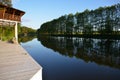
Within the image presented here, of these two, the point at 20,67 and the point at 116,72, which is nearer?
the point at 20,67

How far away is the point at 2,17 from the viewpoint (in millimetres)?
25078

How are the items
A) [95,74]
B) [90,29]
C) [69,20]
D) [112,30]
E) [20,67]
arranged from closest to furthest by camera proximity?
1. [20,67]
2. [95,74]
3. [112,30]
4. [90,29]
5. [69,20]

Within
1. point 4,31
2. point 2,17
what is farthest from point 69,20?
point 2,17

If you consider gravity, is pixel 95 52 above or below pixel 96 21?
below

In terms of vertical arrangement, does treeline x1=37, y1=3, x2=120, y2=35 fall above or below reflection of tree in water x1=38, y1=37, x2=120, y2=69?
above

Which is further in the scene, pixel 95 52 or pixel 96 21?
pixel 96 21

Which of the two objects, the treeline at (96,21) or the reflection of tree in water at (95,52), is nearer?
the reflection of tree in water at (95,52)

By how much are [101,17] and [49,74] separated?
65.4m

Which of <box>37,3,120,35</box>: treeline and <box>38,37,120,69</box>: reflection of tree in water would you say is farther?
<box>37,3,120,35</box>: treeline

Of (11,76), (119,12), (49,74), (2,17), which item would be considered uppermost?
(119,12)

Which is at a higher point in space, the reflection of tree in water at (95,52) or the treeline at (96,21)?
the treeline at (96,21)

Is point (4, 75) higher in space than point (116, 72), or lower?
higher

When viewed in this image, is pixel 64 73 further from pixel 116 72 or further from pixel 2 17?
pixel 2 17

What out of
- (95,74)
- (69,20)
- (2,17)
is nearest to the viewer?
(95,74)
